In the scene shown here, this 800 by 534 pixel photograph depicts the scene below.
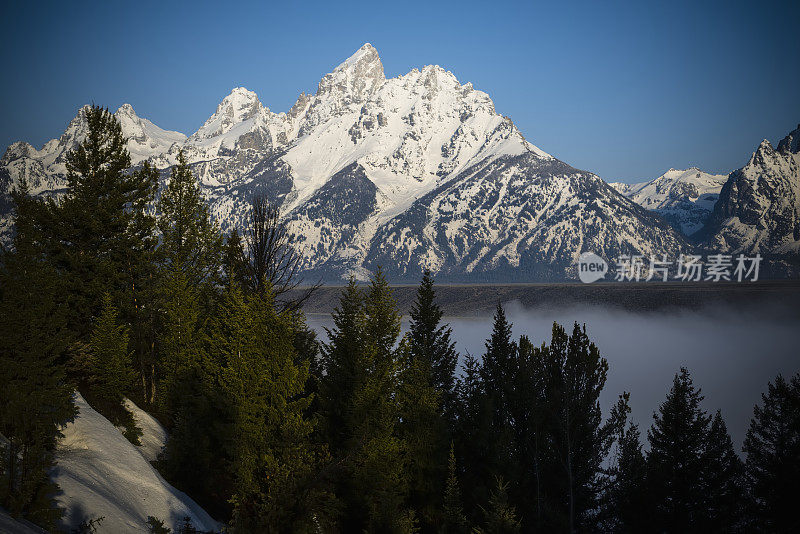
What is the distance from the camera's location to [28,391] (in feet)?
51.0

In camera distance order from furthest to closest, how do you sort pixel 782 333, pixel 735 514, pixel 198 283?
pixel 782 333 → pixel 198 283 → pixel 735 514

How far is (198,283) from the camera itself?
137 feet

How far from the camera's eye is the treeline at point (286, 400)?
1794cm

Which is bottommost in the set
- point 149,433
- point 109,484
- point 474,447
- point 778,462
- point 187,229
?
point 778,462

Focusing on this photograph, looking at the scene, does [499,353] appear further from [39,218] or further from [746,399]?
[746,399]

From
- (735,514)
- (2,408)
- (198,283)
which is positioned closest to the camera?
(2,408)

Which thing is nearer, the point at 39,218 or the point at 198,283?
the point at 39,218

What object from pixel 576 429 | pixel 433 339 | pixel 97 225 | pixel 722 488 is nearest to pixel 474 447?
pixel 576 429

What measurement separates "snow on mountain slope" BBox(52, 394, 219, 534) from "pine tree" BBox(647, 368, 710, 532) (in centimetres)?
3204

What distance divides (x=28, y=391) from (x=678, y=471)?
4091cm

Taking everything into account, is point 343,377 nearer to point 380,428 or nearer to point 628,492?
point 380,428

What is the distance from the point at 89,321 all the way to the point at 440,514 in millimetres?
23017

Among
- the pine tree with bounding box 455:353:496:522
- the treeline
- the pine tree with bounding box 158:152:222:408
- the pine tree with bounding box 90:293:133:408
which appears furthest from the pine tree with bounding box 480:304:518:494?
the pine tree with bounding box 90:293:133:408

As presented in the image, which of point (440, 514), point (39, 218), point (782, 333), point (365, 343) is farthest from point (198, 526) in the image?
point (782, 333)
